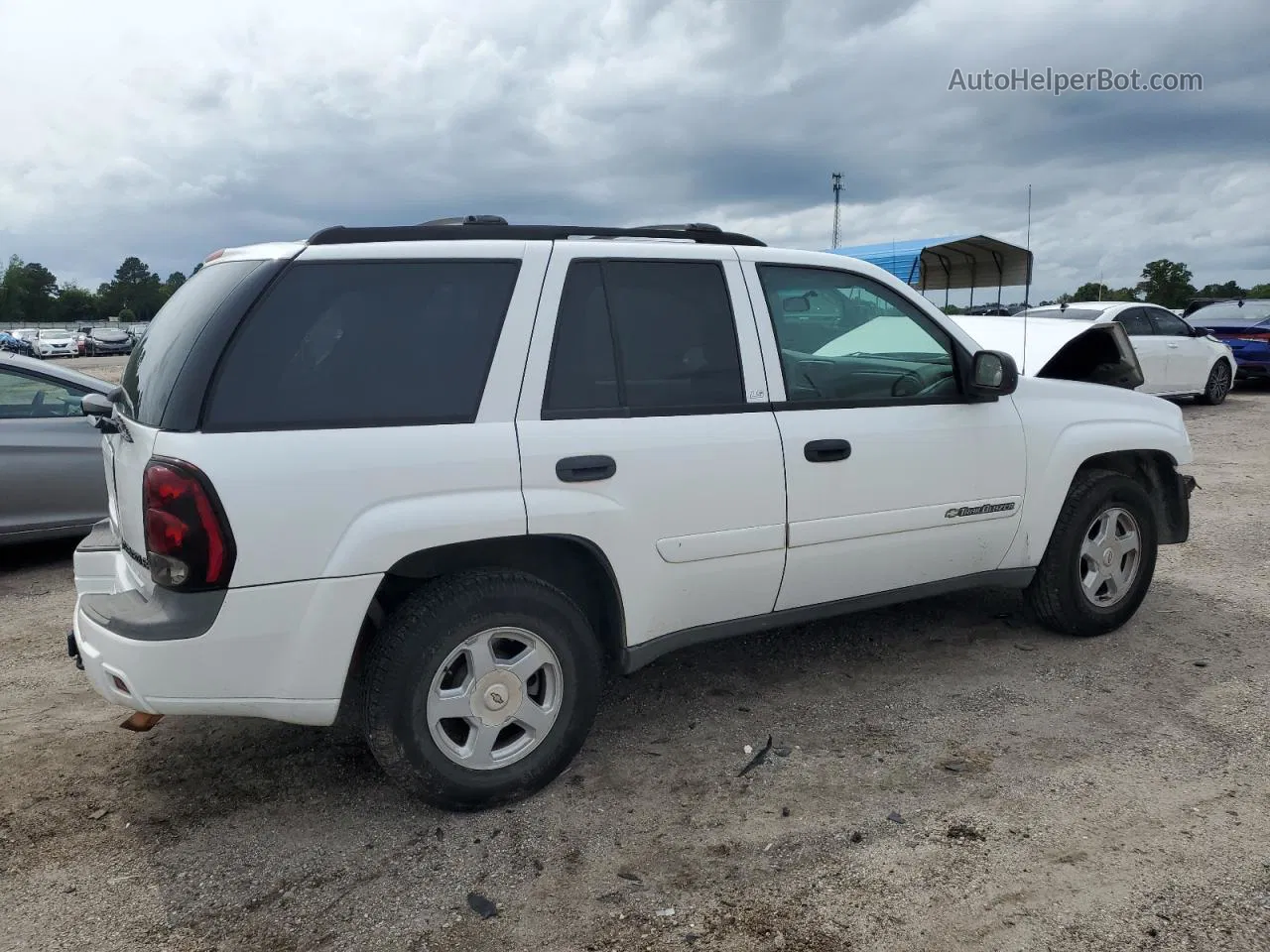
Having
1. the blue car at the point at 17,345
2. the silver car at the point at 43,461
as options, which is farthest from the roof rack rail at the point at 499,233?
the blue car at the point at 17,345

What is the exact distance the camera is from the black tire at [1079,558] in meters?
4.64

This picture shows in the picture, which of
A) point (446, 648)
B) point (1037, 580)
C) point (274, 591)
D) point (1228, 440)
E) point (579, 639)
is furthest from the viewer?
point (1228, 440)

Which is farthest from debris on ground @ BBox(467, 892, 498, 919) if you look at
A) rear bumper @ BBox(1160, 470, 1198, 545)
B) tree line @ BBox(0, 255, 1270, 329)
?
tree line @ BBox(0, 255, 1270, 329)

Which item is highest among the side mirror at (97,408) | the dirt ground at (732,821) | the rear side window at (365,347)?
the rear side window at (365,347)

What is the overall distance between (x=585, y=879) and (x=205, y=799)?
4.61ft

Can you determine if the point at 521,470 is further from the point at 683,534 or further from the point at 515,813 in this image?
the point at 515,813

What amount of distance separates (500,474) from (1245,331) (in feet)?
55.6

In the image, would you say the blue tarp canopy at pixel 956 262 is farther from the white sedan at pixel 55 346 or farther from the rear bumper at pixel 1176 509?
the white sedan at pixel 55 346

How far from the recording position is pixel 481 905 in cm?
281

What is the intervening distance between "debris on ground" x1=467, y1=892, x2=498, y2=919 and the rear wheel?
14.9 m

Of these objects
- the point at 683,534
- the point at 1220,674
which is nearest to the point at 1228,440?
→ the point at 1220,674

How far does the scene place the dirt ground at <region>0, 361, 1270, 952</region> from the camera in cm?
272

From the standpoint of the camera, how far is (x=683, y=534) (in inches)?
138

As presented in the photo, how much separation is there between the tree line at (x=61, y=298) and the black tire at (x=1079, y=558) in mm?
101284
